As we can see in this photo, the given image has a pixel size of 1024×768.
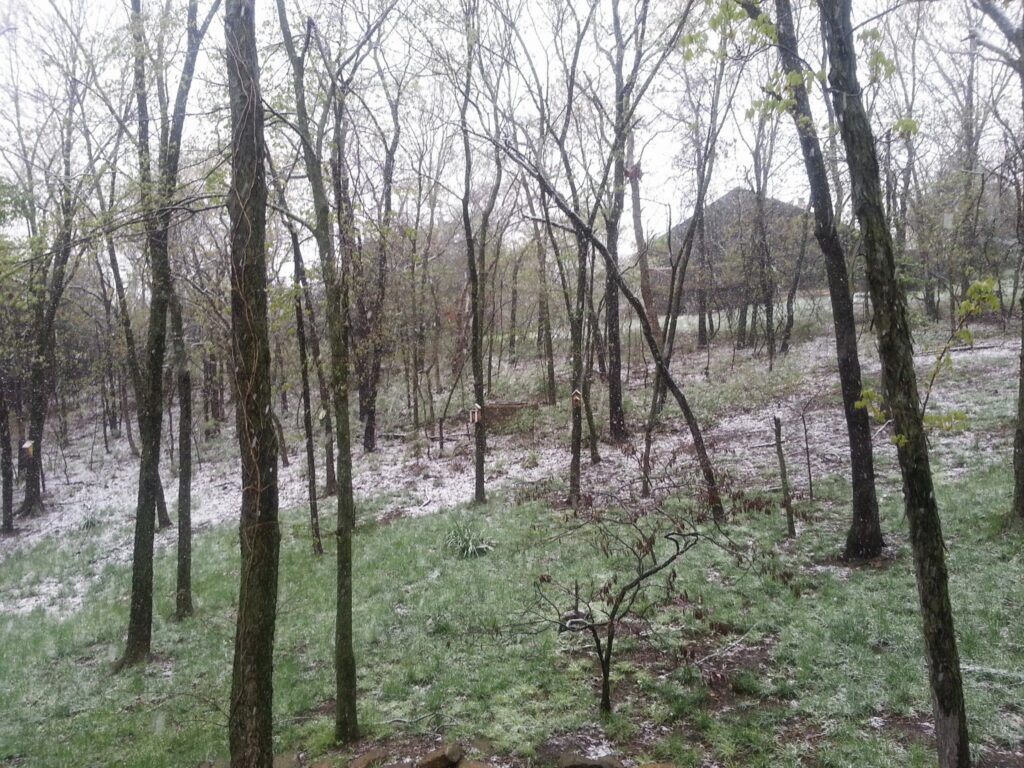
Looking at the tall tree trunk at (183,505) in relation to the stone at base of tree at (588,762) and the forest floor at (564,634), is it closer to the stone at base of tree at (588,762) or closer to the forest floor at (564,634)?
the forest floor at (564,634)

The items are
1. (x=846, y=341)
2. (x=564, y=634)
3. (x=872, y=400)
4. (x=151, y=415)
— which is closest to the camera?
(x=872, y=400)

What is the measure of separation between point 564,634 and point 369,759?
2754 mm

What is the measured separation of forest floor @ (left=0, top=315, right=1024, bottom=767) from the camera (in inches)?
206

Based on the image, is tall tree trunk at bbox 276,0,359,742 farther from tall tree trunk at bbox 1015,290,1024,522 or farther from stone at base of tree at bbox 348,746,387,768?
tall tree trunk at bbox 1015,290,1024,522

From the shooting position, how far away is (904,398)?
372cm

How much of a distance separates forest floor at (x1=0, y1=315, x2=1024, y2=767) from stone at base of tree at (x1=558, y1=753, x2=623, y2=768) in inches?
9.2

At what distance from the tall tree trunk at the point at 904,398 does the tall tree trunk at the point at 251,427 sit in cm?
373

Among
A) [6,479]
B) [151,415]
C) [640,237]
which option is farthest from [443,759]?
[640,237]

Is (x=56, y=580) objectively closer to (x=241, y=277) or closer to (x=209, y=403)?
(x=241, y=277)

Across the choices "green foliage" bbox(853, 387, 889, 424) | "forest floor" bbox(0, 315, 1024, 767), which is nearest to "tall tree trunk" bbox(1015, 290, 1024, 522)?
"forest floor" bbox(0, 315, 1024, 767)

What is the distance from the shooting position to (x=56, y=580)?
12914mm

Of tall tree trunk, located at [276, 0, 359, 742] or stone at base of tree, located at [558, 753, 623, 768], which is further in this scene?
tall tree trunk, located at [276, 0, 359, 742]

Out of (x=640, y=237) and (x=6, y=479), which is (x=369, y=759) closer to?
(x=6, y=479)

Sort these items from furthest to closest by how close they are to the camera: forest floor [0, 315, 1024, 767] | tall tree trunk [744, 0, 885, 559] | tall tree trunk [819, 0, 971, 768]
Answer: tall tree trunk [744, 0, 885, 559] < forest floor [0, 315, 1024, 767] < tall tree trunk [819, 0, 971, 768]
